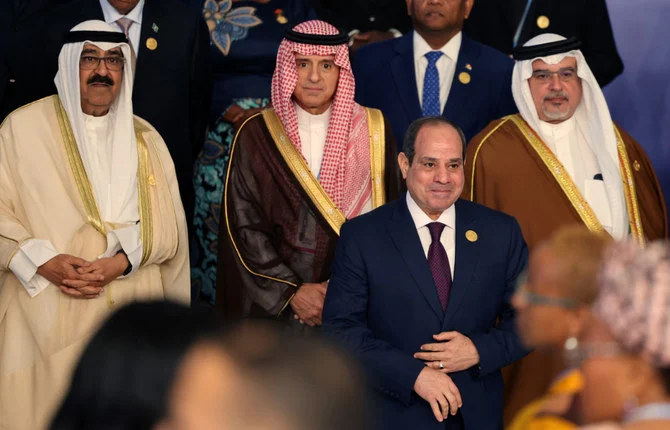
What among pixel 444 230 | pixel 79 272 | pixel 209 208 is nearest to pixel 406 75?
pixel 209 208

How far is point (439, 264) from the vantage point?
13.1 ft

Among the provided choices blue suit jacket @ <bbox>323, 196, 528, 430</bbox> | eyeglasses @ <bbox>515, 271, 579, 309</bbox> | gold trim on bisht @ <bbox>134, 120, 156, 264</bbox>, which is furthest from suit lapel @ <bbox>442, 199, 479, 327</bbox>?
gold trim on bisht @ <bbox>134, 120, 156, 264</bbox>

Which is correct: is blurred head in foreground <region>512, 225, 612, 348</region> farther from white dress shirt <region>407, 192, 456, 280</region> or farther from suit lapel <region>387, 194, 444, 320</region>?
white dress shirt <region>407, 192, 456, 280</region>

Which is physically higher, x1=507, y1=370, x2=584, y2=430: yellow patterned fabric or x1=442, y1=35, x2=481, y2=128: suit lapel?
x1=442, y1=35, x2=481, y2=128: suit lapel

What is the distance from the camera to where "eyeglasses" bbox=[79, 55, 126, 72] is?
4.87 m

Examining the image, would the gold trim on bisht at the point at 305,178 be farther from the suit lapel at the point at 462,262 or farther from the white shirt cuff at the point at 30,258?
the white shirt cuff at the point at 30,258

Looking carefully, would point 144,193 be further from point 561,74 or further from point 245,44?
point 561,74

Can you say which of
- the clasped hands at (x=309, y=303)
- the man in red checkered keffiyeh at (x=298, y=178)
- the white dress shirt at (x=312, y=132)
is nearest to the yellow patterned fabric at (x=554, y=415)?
the clasped hands at (x=309, y=303)

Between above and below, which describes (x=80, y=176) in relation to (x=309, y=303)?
above

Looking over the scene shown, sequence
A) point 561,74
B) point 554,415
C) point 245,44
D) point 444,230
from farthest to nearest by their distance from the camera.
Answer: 1. point 245,44
2. point 561,74
3. point 444,230
4. point 554,415

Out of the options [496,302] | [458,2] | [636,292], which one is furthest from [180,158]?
[636,292]

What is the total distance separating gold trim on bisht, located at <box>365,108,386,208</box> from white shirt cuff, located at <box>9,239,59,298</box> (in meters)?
1.35

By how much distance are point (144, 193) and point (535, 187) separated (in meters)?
1.66

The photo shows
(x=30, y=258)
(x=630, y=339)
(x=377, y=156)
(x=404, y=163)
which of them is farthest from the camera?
(x=377, y=156)
